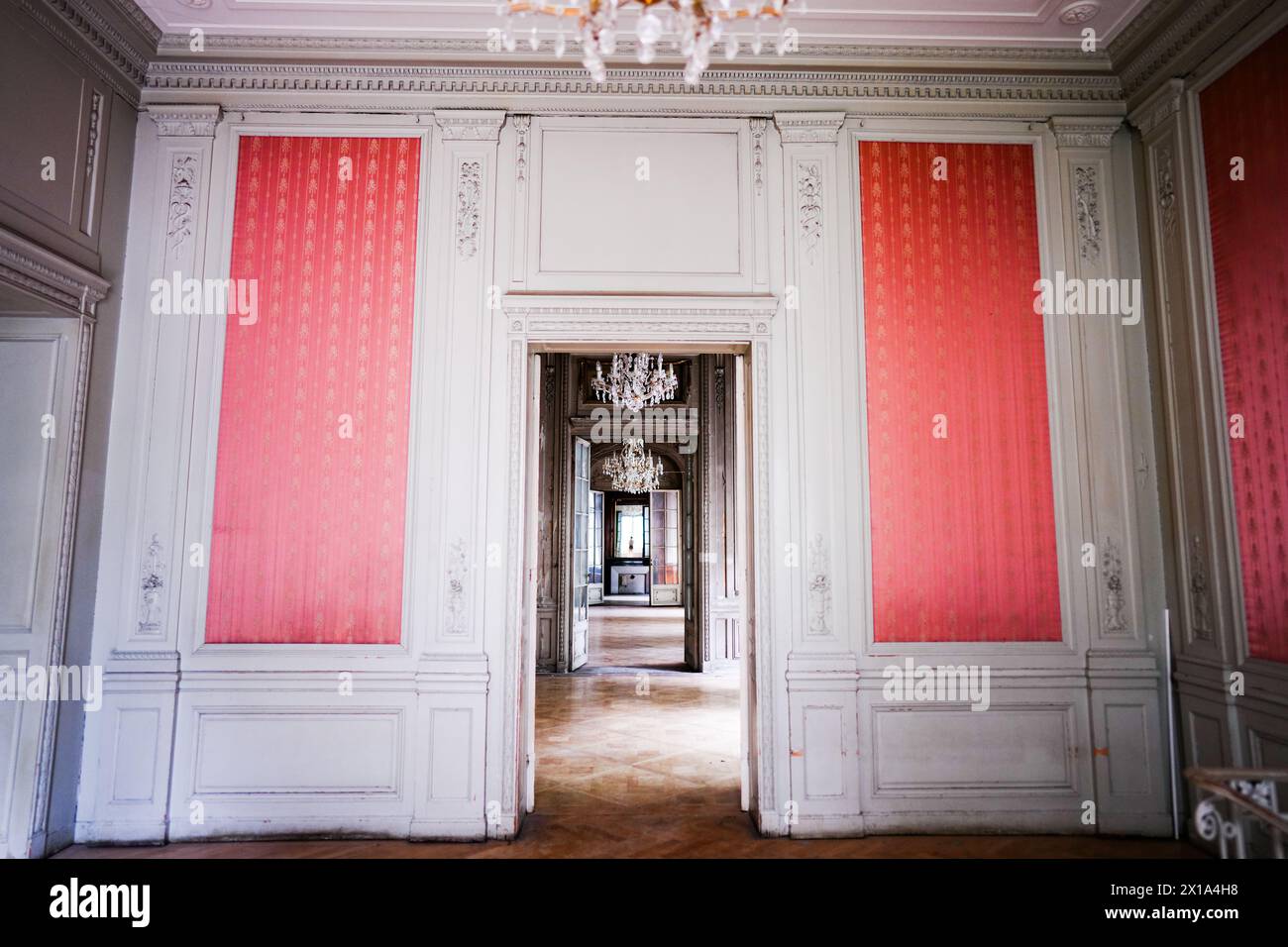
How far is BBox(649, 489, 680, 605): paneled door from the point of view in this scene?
18.8 metres

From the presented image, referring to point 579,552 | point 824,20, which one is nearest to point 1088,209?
point 824,20

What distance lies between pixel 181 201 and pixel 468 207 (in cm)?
153

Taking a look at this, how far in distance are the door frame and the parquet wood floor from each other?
0.26m

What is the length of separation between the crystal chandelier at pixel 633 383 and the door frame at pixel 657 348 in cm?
504

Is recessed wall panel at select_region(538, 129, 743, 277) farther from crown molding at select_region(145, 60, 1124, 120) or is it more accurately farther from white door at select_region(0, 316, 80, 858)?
white door at select_region(0, 316, 80, 858)

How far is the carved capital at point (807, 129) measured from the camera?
150 inches

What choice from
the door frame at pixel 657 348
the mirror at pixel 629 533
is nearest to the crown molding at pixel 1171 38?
the door frame at pixel 657 348

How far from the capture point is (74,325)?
3428 mm

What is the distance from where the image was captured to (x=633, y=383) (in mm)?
9055

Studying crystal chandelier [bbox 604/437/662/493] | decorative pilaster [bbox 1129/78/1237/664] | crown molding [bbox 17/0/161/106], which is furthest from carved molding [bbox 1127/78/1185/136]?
crystal chandelier [bbox 604/437/662/493]

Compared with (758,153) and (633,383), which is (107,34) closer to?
(758,153)

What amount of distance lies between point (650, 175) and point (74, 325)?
2983 millimetres

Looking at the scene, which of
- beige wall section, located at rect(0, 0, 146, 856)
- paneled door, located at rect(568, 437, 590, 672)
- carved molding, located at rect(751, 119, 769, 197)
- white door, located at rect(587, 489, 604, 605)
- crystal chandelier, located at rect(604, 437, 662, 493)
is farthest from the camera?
white door, located at rect(587, 489, 604, 605)

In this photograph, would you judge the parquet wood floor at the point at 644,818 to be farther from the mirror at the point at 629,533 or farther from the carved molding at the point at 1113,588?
the mirror at the point at 629,533
